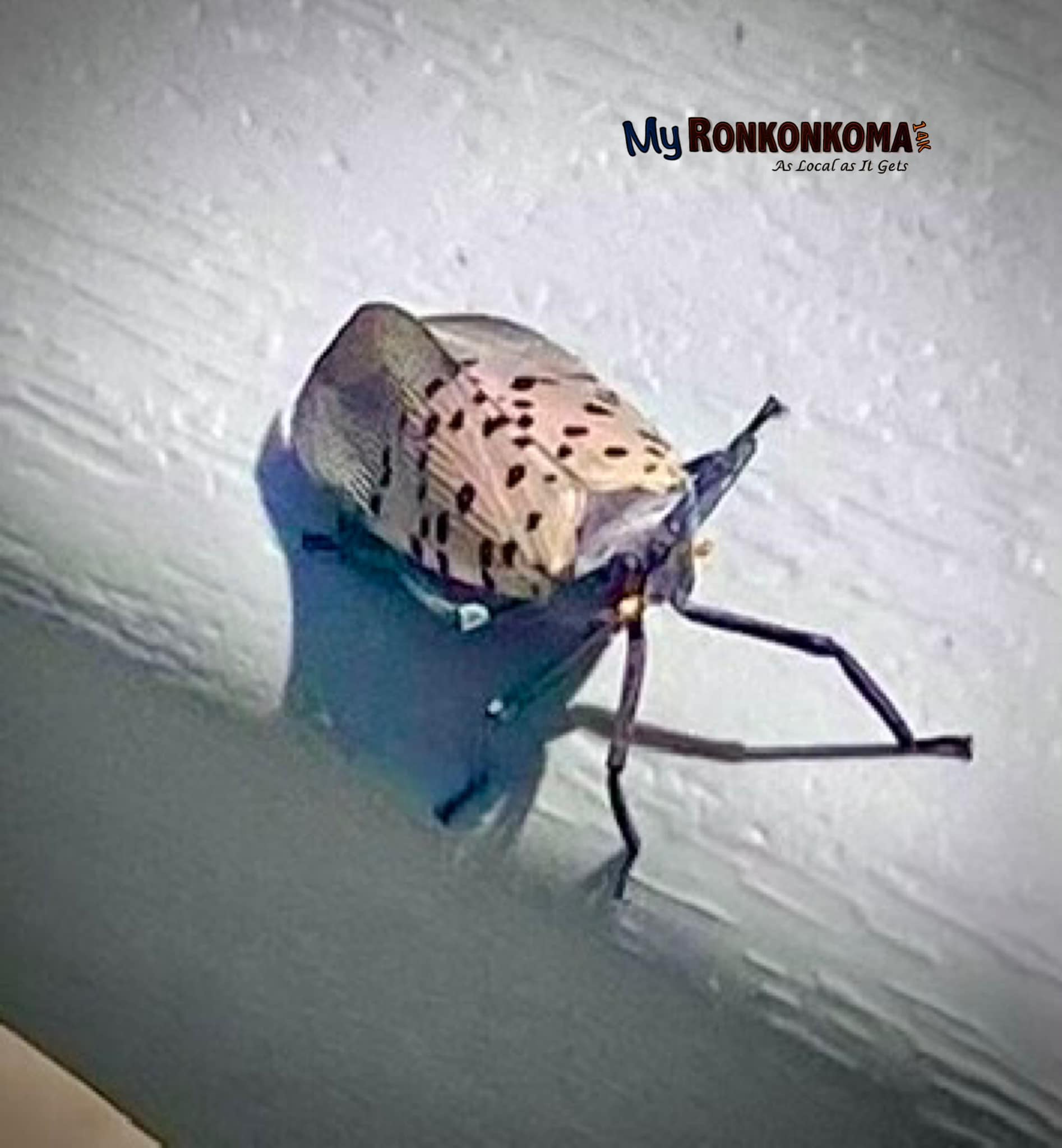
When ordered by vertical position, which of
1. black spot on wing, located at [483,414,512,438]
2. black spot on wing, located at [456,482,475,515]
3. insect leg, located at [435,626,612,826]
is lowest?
insect leg, located at [435,626,612,826]

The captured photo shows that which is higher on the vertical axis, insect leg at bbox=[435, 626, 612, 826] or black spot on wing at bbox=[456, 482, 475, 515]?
black spot on wing at bbox=[456, 482, 475, 515]

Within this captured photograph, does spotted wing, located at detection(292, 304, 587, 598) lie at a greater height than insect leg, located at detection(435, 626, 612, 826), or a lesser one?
greater

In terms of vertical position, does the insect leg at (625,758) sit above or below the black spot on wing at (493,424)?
below

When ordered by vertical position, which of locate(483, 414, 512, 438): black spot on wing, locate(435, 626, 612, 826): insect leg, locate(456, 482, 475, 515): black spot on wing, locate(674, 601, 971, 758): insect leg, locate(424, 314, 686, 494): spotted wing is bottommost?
locate(435, 626, 612, 826): insect leg
